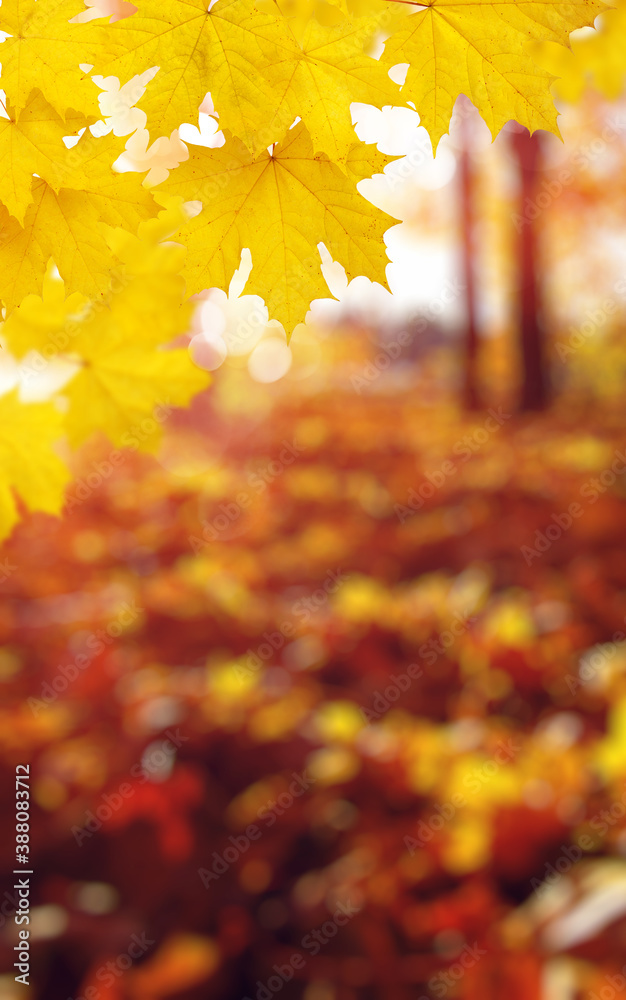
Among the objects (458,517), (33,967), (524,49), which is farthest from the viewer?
(458,517)

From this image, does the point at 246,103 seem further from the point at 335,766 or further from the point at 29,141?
the point at 335,766

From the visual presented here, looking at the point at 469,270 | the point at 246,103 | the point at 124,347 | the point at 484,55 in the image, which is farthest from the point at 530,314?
the point at 246,103

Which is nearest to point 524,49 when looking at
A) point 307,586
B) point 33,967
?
point 33,967

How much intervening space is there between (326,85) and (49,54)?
0.93 ft

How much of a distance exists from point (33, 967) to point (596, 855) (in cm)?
189

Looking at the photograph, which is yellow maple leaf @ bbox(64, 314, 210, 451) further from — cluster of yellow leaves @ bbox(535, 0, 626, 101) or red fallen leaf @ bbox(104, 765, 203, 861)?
red fallen leaf @ bbox(104, 765, 203, 861)

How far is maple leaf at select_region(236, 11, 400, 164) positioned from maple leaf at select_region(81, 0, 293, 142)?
0.05 feet

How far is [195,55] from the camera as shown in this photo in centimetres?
77

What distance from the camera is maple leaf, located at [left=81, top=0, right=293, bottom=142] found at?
75 cm

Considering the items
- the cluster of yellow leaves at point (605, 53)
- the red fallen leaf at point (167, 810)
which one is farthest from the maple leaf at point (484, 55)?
the red fallen leaf at point (167, 810)

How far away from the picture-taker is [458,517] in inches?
229

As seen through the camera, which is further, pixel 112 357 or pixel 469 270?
pixel 469 270

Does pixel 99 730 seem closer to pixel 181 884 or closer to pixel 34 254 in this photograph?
pixel 181 884

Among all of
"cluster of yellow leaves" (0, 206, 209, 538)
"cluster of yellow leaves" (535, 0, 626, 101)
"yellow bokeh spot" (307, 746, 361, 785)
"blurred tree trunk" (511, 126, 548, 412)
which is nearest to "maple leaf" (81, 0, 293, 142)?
"cluster of yellow leaves" (0, 206, 209, 538)
